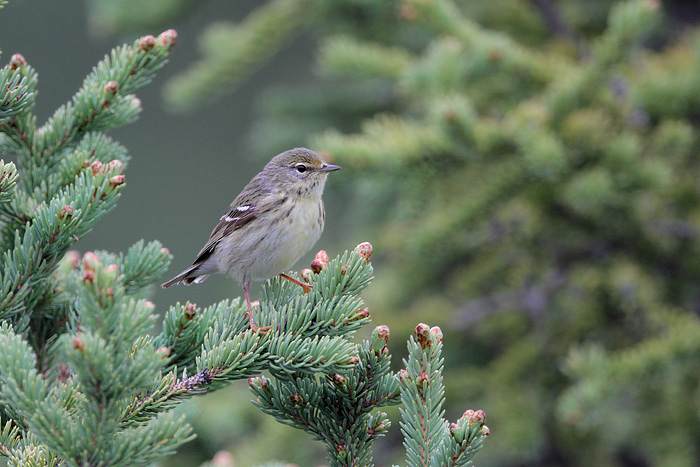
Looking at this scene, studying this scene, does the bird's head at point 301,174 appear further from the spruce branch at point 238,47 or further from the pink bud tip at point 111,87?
the pink bud tip at point 111,87

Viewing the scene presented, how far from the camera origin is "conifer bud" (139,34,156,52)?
2.21 meters

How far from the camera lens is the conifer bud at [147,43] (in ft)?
7.25

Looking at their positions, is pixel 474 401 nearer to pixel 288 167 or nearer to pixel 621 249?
pixel 621 249

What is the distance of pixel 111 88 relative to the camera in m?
2.19

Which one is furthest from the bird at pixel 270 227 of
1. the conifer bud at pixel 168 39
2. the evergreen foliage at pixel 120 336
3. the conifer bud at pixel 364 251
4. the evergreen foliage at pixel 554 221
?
the conifer bud at pixel 364 251

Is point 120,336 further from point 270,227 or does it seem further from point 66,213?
point 270,227

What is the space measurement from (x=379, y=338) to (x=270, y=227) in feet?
6.52

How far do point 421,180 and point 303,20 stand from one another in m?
1.55

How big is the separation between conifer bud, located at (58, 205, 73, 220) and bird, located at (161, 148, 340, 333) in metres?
1.56

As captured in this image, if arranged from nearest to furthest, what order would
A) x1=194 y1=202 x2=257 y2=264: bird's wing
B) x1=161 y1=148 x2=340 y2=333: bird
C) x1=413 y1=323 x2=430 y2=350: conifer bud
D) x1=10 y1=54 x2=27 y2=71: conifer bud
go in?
x1=413 y1=323 x2=430 y2=350: conifer bud < x1=10 y1=54 x2=27 y2=71: conifer bud < x1=161 y1=148 x2=340 y2=333: bird < x1=194 y1=202 x2=257 y2=264: bird's wing

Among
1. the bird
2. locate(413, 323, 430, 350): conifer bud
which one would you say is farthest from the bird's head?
locate(413, 323, 430, 350): conifer bud

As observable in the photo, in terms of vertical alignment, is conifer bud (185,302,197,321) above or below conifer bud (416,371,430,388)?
above

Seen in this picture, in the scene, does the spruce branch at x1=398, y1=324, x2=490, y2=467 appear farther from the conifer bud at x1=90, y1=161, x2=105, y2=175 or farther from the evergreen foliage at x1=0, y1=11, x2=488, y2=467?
the conifer bud at x1=90, y1=161, x2=105, y2=175

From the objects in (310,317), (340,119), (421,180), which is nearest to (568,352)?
(421,180)
